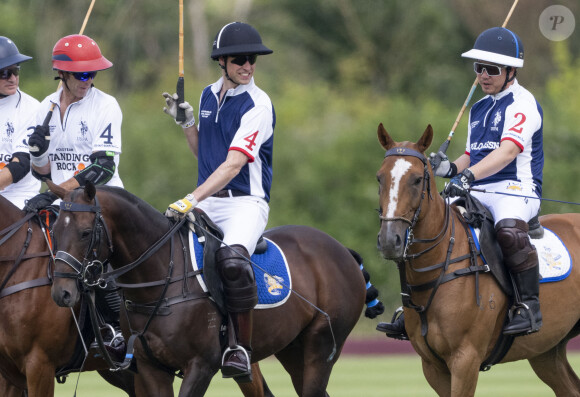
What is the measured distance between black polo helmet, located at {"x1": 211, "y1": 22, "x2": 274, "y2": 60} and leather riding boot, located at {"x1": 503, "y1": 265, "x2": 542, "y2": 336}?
89.1 inches

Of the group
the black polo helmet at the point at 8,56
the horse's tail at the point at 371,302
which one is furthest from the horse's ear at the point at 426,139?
the black polo helmet at the point at 8,56

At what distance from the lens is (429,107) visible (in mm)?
22125

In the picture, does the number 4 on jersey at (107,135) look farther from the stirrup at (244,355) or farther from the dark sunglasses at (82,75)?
the stirrup at (244,355)

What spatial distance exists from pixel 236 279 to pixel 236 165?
28.6 inches

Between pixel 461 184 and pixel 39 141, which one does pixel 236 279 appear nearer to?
pixel 461 184

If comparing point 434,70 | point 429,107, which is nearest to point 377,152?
point 429,107

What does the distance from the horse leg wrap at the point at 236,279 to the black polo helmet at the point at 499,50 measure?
215 cm

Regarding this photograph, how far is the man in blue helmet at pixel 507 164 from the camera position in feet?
22.3

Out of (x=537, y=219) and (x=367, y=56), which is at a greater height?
(x=537, y=219)

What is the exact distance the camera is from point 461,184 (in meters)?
6.65

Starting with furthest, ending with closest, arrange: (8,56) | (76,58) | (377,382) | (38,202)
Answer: (377,382), (8,56), (76,58), (38,202)

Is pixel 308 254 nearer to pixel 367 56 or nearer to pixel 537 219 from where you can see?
pixel 537 219

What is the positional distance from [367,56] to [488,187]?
24.8 metres

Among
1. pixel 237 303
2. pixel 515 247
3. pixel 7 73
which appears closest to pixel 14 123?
pixel 7 73
